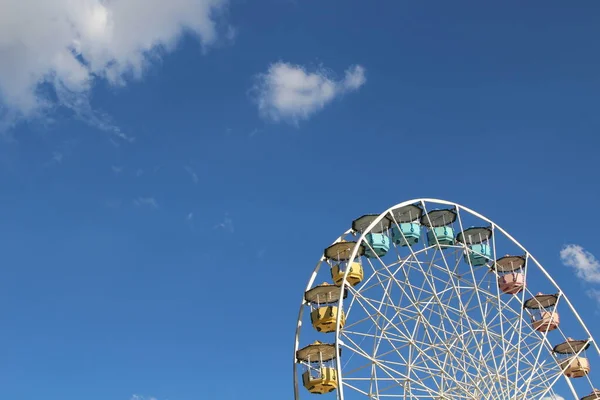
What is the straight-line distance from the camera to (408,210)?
32.7m

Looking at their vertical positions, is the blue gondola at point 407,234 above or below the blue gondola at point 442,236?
below

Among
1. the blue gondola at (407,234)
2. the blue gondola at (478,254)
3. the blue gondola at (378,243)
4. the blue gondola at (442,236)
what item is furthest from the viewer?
the blue gondola at (478,254)

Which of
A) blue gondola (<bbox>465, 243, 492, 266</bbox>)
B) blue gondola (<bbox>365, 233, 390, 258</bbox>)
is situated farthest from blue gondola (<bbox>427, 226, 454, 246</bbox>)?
blue gondola (<bbox>365, 233, 390, 258</bbox>)

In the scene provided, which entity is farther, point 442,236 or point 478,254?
point 478,254

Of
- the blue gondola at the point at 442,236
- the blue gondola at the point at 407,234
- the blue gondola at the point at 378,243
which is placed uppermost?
the blue gondola at the point at 442,236

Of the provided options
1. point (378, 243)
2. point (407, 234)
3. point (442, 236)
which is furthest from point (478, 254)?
point (378, 243)

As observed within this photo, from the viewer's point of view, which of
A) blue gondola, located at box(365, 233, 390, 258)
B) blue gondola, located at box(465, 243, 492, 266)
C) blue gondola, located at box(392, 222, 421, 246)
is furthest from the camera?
blue gondola, located at box(465, 243, 492, 266)

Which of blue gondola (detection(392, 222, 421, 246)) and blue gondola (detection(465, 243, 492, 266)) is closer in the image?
blue gondola (detection(392, 222, 421, 246))

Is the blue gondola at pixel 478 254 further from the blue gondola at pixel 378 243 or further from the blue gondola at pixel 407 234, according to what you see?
the blue gondola at pixel 378 243

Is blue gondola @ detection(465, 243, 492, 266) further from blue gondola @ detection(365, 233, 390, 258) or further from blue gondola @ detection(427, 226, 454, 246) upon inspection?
blue gondola @ detection(365, 233, 390, 258)

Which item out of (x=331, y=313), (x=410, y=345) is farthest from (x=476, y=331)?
(x=331, y=313)

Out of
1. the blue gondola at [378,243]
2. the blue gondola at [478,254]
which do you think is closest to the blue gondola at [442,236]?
the blue gondola at [478,254]

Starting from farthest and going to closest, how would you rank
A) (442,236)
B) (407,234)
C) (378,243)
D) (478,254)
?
(478,254) < (442,236) < (407,234) < (378,243)

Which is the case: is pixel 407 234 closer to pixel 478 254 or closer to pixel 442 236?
pixel 442 236
